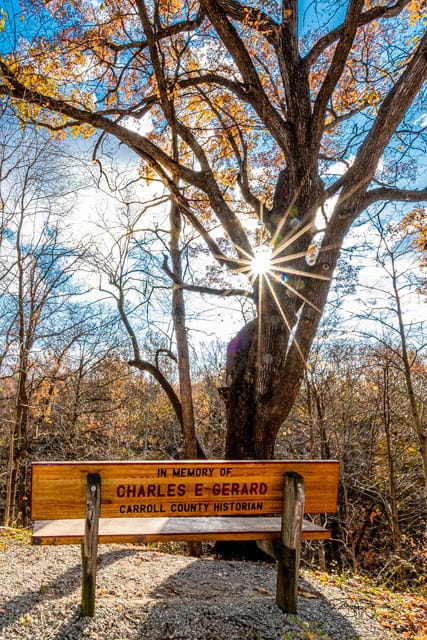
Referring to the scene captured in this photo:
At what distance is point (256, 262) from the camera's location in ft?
17.9

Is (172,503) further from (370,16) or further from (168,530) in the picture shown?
(370,16)

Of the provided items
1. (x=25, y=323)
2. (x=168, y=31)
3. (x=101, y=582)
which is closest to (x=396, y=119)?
(x=168, y=31)

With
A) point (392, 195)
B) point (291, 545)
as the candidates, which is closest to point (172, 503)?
point (291, 545)

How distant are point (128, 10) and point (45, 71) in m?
1.90

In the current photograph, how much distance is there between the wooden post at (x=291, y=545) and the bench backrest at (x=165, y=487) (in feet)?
0.33

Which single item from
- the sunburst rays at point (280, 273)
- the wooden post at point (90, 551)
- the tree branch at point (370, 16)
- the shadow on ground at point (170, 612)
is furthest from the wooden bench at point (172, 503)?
the tree branch at point (370, 16)

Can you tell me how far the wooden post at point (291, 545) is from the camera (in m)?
2.91

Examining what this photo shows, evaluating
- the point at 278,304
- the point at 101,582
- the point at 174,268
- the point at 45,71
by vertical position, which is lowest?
the point at 101,582

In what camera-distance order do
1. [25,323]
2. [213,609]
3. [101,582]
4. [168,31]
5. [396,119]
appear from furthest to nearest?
[25,323] < [168,31] < [396,119] < [101,582] < [213,609]

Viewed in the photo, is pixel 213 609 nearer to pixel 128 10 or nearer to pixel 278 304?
pixel 278 304

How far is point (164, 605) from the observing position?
2873mm

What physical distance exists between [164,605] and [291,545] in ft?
3.20

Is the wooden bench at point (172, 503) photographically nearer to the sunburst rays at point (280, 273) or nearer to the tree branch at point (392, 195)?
the sunburst rays at point (280, 273)

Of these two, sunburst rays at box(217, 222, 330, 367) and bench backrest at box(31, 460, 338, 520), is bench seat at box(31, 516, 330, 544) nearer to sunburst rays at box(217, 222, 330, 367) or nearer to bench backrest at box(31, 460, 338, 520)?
bench backrest at box(31, 460, 338, 520)
